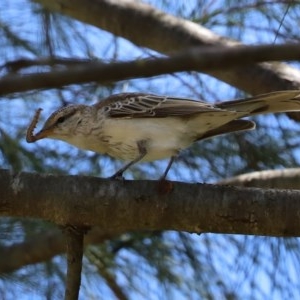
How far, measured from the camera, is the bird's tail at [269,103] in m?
2.48

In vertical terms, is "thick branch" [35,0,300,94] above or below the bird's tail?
above

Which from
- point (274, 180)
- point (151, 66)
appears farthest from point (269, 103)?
point (151, 66)

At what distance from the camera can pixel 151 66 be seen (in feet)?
3.30

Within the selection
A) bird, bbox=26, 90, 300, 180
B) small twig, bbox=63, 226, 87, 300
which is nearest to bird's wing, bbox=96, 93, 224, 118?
bird, bbox=26, 90, 300, 180

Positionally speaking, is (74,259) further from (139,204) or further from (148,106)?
(148,106)

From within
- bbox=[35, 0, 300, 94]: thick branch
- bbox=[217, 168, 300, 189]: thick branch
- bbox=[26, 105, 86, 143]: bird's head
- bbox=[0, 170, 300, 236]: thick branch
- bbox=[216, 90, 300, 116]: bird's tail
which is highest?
bbox=[35, 0, 300, 94]: thick branch

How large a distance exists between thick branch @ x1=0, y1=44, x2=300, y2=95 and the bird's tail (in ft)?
4.93

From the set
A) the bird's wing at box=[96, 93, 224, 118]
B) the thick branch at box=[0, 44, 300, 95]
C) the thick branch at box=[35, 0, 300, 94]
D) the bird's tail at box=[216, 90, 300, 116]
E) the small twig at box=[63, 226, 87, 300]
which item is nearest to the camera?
the thick branch at box=[0, 44, 300, 95]

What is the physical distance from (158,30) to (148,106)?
553mm

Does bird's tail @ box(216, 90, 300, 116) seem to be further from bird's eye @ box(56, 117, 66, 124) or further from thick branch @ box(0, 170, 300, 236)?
bird's eye @ box(56, 117, 66, 124)

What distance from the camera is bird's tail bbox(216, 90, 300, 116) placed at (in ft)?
8.15

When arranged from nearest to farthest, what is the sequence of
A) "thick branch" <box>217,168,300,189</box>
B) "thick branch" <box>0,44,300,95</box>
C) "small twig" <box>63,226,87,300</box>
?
"thick branch" <box>0,44,300,95</box>, "small twig" <box>63,226,87,300</box>, "thick branch" <box>217,168,300,189</box>

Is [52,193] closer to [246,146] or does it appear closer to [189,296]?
[189,296]

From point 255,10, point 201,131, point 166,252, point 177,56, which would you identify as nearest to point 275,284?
point 166,252
